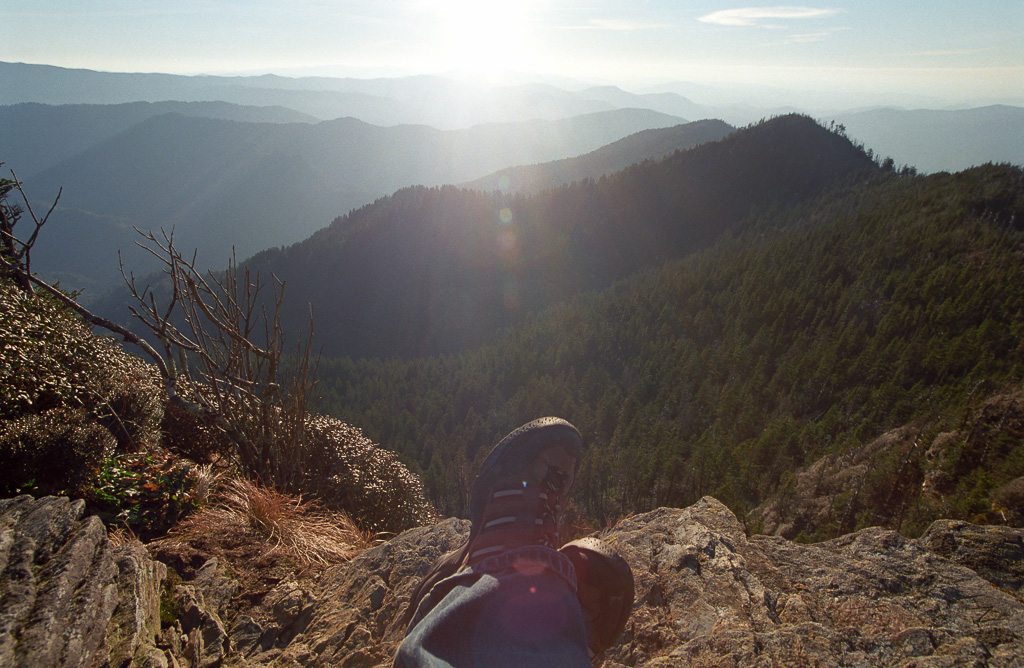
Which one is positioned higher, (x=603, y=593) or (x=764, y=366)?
(x=603, y=593)

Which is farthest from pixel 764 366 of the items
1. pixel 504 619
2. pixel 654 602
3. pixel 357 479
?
pixel 504 619

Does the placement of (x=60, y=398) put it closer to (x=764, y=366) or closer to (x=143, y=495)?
(x=143, y=495)

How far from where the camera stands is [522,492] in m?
2.37

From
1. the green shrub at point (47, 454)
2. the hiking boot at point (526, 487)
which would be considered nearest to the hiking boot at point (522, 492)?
the hiking boot at point (526, 487)

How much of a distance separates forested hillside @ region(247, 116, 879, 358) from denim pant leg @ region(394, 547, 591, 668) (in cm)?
7634

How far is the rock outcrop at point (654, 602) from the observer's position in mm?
1691

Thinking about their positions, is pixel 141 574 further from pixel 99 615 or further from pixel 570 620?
pixel 570 620

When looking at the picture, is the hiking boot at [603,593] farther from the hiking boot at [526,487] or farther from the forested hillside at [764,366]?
the forested hillside at [764,366]

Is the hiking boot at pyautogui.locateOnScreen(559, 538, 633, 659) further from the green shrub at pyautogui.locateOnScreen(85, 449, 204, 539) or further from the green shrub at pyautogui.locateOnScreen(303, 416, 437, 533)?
the green shrub at pyautogui.locateOnScreen(303, 416, 437, 533)

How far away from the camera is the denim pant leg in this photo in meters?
1.54

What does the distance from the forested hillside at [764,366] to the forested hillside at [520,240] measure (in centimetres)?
1912

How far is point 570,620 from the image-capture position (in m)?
1.67

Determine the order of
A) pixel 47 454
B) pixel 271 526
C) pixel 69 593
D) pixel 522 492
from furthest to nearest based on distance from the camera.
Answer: pixel 271 526
pixel 47 454
pixel 522 492
pixel 69 593

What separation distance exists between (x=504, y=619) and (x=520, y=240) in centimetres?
8786
